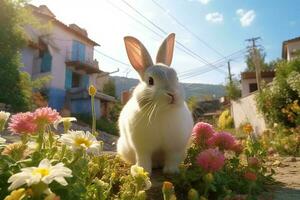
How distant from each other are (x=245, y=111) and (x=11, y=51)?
16460 millimetres

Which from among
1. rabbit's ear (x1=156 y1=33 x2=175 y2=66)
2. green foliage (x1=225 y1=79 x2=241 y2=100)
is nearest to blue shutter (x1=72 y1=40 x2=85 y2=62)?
green foliage (x1=225 y1=79 x2=241 y2=100)

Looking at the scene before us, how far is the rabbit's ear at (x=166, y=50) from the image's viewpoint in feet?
10.6

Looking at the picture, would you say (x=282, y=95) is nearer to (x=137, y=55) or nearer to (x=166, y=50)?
(x=166, y=50)

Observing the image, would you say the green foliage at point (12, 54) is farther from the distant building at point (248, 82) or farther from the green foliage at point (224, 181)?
the distant building at point (248, 82)

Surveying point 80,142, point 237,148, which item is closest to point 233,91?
point 237,148

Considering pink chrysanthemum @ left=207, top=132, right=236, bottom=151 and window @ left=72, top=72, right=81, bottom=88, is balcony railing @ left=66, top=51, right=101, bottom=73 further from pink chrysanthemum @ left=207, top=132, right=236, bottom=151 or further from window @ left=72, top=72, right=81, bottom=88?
pink chrysanthemum @ left=207, top=132, right=236, bottom=151

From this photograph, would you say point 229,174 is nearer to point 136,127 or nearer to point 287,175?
point 136,127

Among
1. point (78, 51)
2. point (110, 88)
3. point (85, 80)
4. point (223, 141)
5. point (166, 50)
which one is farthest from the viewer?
point (110, 88)

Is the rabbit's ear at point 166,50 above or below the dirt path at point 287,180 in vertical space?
above

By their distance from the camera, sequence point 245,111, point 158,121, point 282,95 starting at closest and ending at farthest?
point 158,121 < point 282,95 < point 245,111

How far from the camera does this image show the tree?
1655cm

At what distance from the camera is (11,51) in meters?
17.2

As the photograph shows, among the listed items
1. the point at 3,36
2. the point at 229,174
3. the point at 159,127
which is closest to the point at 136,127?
the point at 159,127

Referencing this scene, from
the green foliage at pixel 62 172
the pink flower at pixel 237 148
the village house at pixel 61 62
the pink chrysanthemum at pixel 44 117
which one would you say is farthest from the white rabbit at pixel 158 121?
the village house at pixel 61 62
